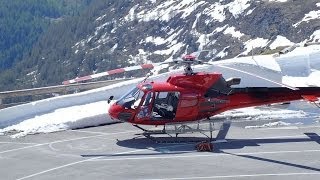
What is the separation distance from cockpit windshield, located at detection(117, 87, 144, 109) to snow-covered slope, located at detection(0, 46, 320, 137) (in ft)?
10.9

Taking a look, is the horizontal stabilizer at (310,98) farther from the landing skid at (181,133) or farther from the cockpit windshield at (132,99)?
the cockpit windshield at (132,99)

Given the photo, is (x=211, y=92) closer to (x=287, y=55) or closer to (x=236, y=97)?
(x=236, y=97)

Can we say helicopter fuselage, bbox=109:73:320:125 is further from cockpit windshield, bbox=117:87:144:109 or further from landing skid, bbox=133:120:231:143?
landing skid, bbox=133:120:231:143

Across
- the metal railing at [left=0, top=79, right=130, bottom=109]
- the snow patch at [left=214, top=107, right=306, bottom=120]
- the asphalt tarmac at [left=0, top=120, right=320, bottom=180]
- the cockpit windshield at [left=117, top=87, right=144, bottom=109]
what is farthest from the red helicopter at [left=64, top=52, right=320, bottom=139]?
the metal railing at [left=0, top=79, right=130, bottom=109]

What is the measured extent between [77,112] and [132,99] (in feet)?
15.1

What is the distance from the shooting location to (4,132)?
2194cm

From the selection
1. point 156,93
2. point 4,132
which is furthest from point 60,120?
point 156,93

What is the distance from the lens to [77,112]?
77.3 feet

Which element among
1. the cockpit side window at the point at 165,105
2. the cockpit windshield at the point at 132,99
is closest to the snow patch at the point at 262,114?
the cockpit side window at the point at 165,105

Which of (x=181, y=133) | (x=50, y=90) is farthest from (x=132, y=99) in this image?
(x=50, y=90)

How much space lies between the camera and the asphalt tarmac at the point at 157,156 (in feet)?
53.2

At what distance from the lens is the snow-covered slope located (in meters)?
22.4

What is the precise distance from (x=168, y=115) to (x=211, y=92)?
5.32 feet

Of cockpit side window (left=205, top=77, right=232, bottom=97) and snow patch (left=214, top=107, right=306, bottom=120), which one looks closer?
cockpit side window (left=205, top=77, right=232, bottom=97)
